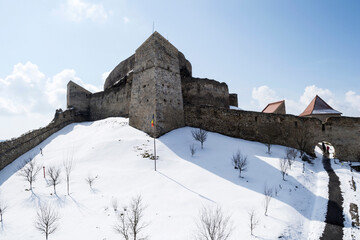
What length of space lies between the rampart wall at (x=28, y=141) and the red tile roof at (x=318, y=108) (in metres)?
33.4

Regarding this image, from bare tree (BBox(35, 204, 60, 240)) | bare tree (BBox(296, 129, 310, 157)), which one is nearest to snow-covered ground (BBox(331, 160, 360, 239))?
bare tree (BBox(296, 129, 310, 157))

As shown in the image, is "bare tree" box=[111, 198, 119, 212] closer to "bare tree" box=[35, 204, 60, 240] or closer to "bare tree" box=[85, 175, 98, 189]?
"bare tree" box=[35, 204, 60, 240]

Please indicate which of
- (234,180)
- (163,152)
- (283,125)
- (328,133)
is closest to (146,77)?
(163,152)

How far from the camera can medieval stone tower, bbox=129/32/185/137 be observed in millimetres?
17219

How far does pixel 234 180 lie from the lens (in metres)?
11.0

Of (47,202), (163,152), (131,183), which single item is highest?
(163,152)

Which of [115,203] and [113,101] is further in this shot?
[113,101]

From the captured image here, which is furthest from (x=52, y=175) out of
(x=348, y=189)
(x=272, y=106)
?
(x=272, y=106)

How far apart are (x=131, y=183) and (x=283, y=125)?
46.7 ft

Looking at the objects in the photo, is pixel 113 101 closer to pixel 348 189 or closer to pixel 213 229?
pixel 213 229

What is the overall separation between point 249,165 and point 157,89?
1007cm

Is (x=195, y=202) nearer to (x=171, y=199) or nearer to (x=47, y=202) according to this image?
(x=171, y=199)

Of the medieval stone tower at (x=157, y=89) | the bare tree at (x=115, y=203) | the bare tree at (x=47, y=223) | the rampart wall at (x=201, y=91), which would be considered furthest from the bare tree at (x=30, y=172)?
the rampart wall at (x=201, y=91)

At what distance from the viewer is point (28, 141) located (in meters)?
18.5
